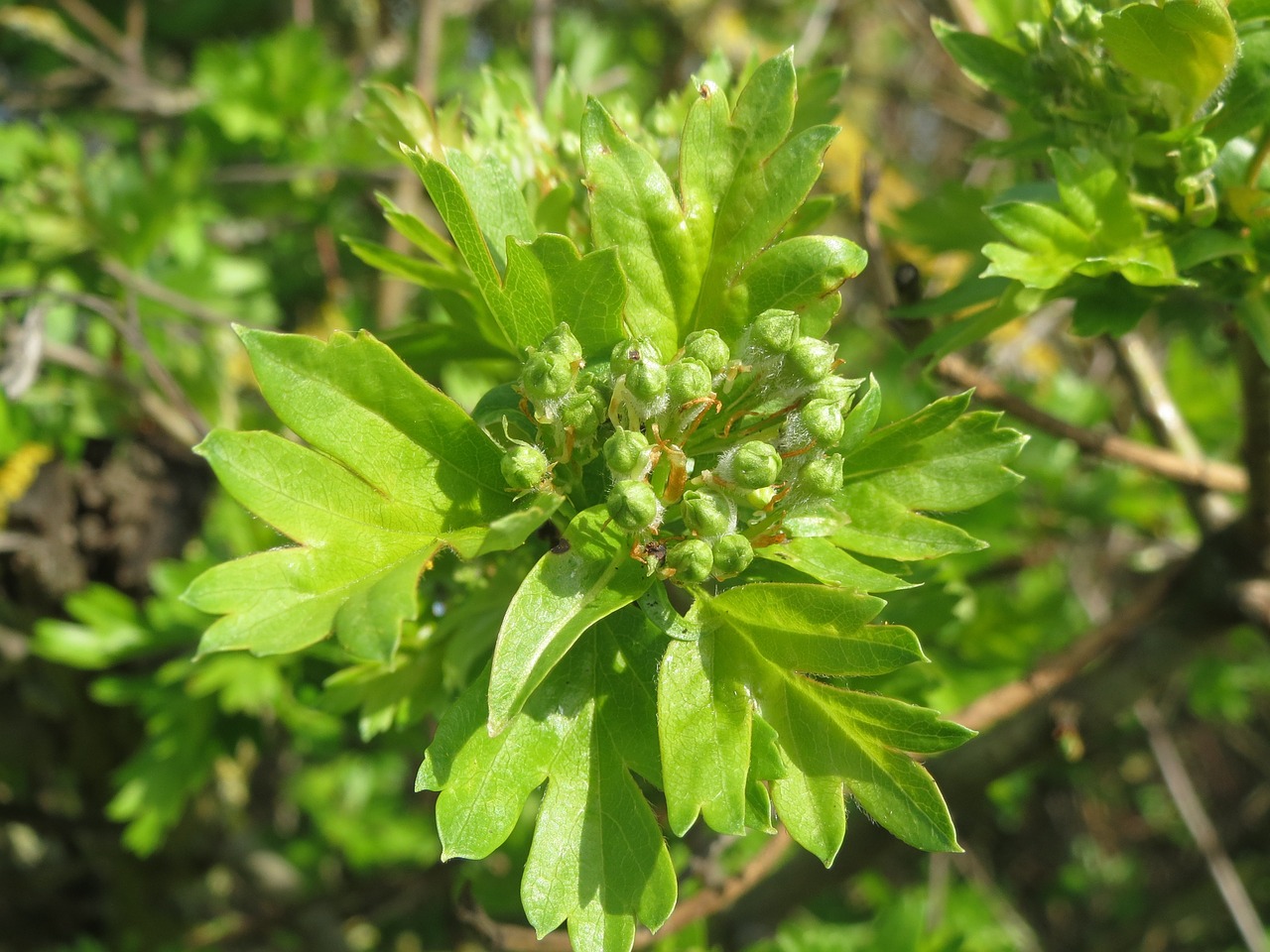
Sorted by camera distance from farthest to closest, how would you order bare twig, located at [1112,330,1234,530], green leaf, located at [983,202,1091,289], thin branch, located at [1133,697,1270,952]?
→ thin branch, located at [1133,697,1270,952] → bare twig, located at [1112,330,1234,530] → green leaf, located at [983,202,1091,289]

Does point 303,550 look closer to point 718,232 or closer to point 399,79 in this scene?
point 718,232

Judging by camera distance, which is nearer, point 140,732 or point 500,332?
Result: point 500,332

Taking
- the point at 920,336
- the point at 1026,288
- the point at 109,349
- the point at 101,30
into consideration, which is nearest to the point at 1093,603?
the point at 920,336

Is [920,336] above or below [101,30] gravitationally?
above

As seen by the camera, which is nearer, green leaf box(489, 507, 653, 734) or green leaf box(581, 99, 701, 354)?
green leaf box(489, 507, 653, 734)

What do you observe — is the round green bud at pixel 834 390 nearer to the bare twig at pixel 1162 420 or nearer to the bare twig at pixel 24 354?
the bare twig at pixel 1162 420

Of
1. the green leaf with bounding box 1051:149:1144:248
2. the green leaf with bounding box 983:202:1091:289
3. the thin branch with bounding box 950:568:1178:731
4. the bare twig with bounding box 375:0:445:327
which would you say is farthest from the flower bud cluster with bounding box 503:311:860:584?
the bare twig with bounding box 375:0:445:327

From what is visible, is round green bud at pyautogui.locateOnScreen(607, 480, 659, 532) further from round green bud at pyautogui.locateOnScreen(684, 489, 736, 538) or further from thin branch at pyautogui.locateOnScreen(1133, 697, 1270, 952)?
thin branch at pyautogui.locateOnScreen(1133, 697, 1270, 952)
